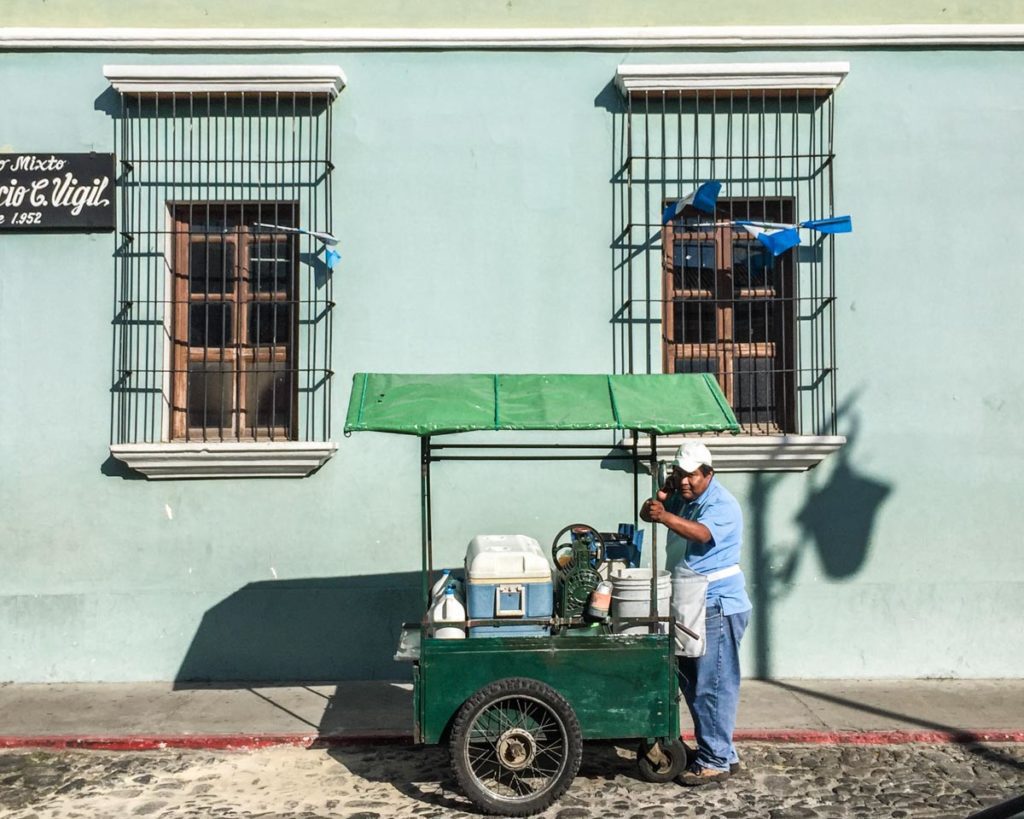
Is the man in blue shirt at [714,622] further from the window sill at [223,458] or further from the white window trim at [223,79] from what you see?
the white window trim at [223,79]

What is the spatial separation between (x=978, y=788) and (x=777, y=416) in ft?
10.4

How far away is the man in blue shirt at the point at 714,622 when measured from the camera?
566 centimetres

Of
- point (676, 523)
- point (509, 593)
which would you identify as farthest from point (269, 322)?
point (676, 523)

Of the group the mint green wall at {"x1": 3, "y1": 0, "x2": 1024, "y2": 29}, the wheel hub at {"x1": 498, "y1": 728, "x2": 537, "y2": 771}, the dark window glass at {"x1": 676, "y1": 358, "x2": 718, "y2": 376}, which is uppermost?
the mint green wall at {"x1": 3, "y1": 0, "x2": 1024, "y2": 29}

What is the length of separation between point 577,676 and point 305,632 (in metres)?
3.01

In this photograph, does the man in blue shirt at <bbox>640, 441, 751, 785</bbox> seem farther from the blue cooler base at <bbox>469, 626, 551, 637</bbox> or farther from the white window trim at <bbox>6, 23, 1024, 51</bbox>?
the white window trim at <bbox>6, 23, 1024, 51</bbox>

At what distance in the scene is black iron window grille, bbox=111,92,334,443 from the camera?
7859 millimetres

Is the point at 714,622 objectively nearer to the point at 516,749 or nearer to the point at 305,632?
the point at 516,749

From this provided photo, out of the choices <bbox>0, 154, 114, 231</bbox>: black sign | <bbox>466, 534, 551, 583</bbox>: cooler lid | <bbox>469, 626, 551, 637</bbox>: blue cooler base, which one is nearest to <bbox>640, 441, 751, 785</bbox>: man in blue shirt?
<bbox>466, 534, 551, 583</bbox>: cooler lid

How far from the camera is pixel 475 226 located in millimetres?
7934

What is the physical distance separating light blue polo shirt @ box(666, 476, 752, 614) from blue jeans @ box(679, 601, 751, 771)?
60 millimetres

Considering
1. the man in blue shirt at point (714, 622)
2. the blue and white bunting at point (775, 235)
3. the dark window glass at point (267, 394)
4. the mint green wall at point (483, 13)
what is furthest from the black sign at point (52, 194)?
the man in blue shirt at point (714, 622)

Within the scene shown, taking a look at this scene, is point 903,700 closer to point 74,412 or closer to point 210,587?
point 210,587

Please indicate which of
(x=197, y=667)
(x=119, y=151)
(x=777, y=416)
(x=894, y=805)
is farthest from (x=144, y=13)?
(x=894, y=805)
